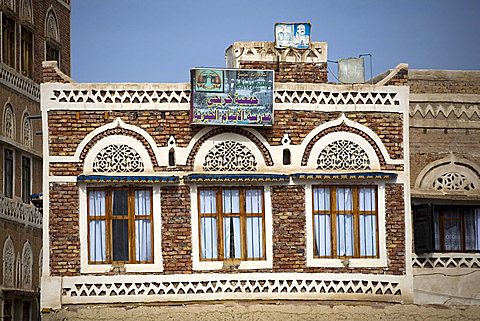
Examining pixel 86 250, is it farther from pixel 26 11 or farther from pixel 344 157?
pixel 26 11

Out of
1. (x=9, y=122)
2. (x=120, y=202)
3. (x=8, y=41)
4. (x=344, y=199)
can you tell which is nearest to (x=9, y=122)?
(x=9, y=122)

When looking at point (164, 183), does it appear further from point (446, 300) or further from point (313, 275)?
point (446, 300)

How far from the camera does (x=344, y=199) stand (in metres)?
31.8

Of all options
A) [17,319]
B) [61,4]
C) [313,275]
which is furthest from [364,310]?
[61,4]

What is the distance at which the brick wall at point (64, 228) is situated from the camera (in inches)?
1214

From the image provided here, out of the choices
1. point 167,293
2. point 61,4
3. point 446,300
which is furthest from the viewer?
point 61,4

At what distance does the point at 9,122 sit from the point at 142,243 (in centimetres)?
1455

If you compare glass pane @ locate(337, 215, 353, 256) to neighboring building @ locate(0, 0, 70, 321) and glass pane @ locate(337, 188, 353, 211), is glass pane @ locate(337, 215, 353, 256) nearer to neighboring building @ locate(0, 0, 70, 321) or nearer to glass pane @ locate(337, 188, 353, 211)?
glass pane @ locate(337, 188, 353, 211)

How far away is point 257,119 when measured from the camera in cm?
3131

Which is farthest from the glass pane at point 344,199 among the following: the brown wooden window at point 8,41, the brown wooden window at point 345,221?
the brown wooden window at point 8,41

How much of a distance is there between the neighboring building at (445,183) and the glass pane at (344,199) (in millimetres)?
3445

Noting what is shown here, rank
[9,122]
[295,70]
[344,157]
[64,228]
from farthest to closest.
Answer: [9,122] → [295,70] → [344,157] → [64,228]

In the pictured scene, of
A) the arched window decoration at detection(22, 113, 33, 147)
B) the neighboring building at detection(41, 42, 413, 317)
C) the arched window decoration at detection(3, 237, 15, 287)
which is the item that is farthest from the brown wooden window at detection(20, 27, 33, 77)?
the neighboring building at detection(41, 42, 413, 317)

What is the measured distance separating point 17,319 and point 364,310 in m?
→ 16.2
